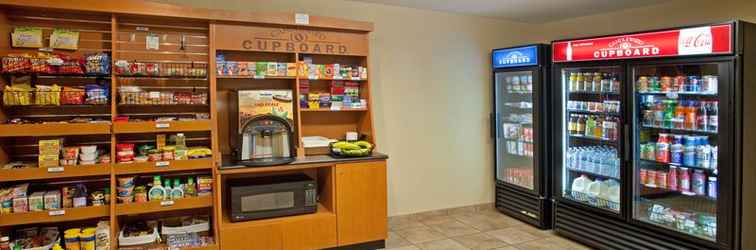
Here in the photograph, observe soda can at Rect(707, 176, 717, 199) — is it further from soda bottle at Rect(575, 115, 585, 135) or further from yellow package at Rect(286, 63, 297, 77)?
yellow package at Rect(286, 63, 297, 77)

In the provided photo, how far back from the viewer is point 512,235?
4371mm

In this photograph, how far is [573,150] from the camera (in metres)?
4.32

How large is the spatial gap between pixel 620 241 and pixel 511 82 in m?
2.00

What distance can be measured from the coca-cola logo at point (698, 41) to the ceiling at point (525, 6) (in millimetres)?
1375

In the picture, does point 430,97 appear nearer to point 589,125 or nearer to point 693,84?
point 589,125

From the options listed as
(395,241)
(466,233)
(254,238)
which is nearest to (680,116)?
(466,233)

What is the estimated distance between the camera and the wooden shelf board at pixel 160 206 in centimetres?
331

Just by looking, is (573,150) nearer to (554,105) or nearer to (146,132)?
(554,105)

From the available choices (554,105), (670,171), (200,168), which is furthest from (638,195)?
(200,168)

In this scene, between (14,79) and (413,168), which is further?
(413,168)

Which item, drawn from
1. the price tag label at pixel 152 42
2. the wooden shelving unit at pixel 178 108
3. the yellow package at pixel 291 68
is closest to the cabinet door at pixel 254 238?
the wooden shelving unit at pixel 178 108

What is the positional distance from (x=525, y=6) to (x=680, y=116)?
72.7 inches

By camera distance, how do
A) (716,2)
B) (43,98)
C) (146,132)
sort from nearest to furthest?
(43,98) < (146,132) < (716,2)

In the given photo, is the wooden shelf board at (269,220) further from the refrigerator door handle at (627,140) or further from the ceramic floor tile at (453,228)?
the refrigerator door handle at (627,140)
